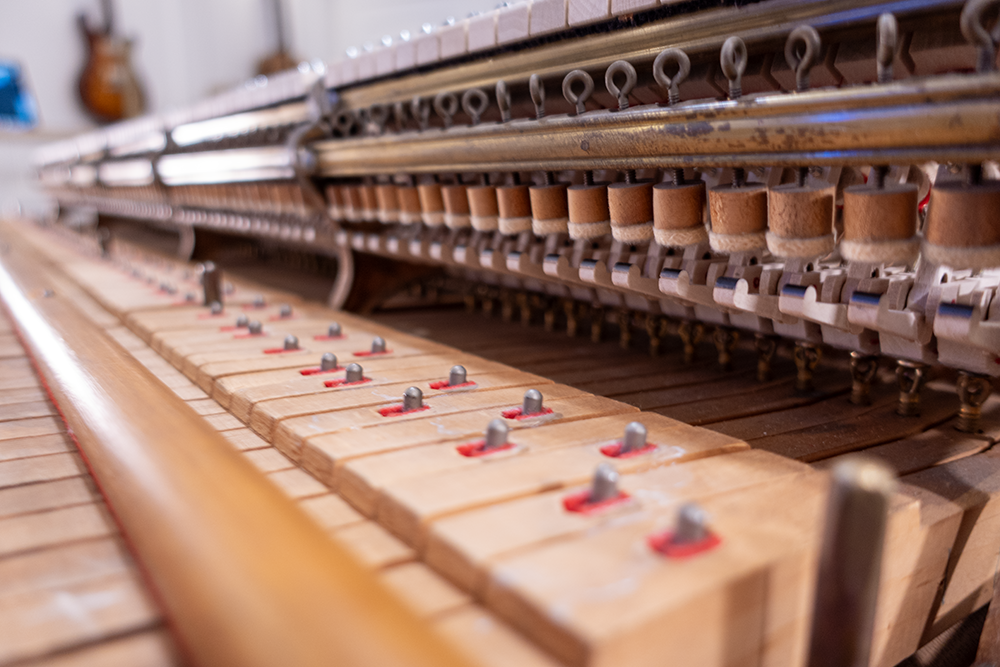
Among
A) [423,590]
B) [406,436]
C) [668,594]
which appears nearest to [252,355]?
[406,436]

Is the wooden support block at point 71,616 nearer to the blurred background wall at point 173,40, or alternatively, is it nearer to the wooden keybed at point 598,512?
the wooden keybed at point 598,512

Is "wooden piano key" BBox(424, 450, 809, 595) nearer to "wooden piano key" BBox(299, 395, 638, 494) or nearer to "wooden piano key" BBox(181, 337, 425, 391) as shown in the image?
"wooden piano key" BBox(299, 395, 638, 494)

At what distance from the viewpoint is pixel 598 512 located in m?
0.86

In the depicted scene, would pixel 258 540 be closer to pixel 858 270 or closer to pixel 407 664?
pixel 407 664

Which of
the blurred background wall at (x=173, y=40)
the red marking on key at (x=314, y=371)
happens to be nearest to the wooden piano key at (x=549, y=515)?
the red marking on key at (x=314, y=371)

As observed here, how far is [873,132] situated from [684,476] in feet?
1.79

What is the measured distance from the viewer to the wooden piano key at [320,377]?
142 cm

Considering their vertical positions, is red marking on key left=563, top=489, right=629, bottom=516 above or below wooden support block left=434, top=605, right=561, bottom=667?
above

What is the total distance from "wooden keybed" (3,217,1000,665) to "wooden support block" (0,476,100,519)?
254 mm

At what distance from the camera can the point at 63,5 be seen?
7941mm

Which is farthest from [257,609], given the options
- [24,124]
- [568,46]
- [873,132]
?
[24,124]

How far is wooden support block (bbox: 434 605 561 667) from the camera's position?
0.68 metres

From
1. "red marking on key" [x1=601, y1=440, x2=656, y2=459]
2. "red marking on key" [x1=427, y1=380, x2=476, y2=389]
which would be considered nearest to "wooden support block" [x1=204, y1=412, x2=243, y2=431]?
"red marking on key" [x1=427, y1=380, x2=476, y2=389]

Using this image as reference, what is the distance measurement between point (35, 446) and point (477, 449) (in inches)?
33.2
